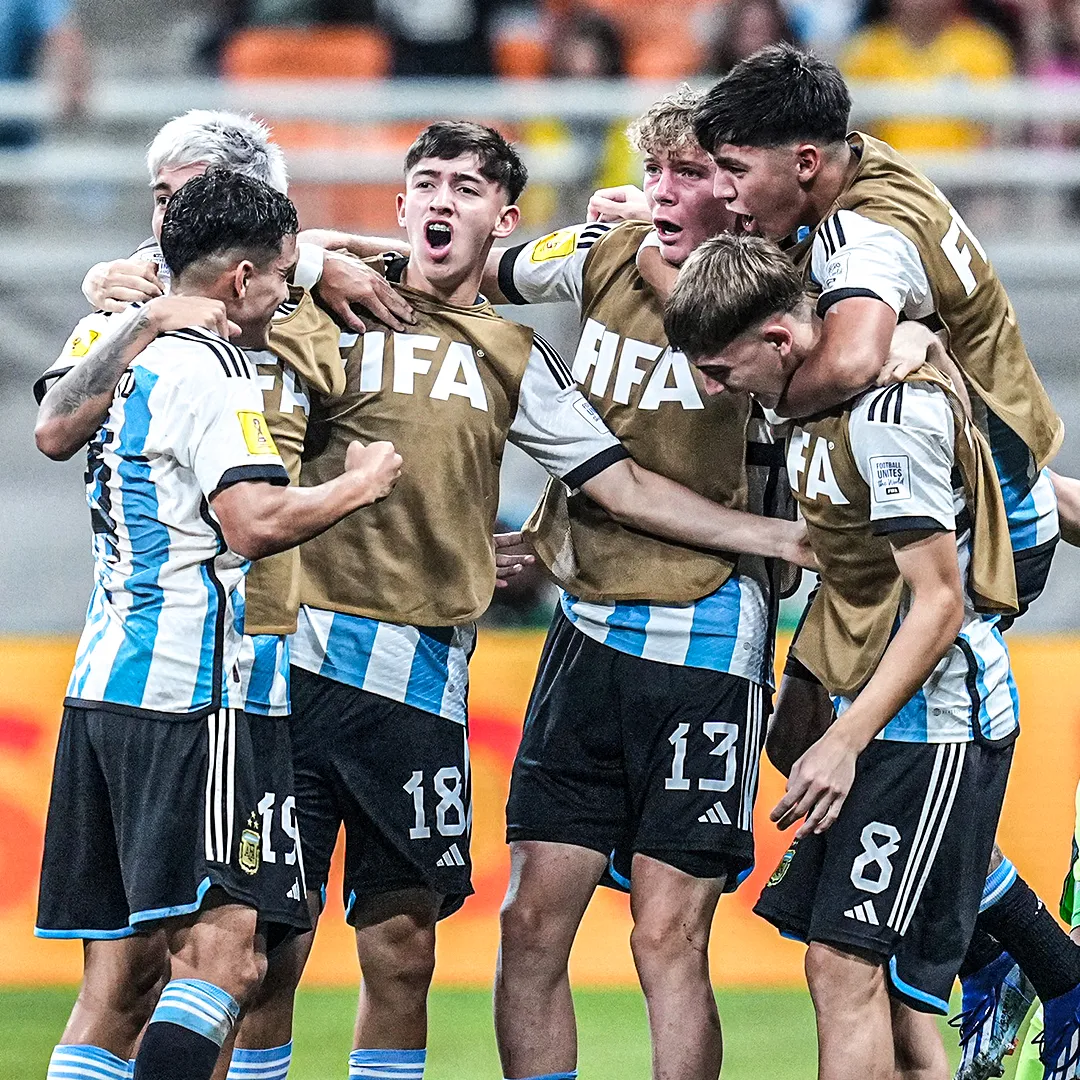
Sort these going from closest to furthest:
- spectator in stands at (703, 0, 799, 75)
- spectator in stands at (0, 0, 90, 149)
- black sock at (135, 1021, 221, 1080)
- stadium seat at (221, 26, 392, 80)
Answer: black sock at (135, 1021, 221, 1080) → spectator in stands at (703, 0, 799, 75) → spectator in stands at (0, 0, 90, 149) → stadium seat at (221, 26, 392, 80)

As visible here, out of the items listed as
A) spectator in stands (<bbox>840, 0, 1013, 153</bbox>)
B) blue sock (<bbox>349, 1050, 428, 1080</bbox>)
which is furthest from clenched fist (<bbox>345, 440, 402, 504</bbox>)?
spectator in stands (<bbox>840, 0, 1013, 153</bbox>)

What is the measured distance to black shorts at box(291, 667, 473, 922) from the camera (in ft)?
13.9

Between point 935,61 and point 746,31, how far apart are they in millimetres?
1367

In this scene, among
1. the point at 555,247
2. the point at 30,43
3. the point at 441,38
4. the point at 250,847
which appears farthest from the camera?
the point at 30,43

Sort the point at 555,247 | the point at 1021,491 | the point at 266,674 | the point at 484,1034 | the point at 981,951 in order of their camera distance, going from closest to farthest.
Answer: the point at 266,674 < the point at 1021,491 < the point at 555,247 < the point at 981,951 < the point at 484,1034

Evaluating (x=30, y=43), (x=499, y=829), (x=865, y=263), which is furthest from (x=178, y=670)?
(x=30, y=43)

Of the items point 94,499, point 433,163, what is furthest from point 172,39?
point 94,499

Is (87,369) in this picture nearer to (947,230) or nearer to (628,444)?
(628,444)

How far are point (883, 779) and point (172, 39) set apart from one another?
851cm

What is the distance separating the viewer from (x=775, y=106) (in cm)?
388

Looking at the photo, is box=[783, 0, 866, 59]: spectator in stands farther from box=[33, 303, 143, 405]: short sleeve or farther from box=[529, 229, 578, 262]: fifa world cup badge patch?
box=[33, 303, 143, 405]: short sleeve

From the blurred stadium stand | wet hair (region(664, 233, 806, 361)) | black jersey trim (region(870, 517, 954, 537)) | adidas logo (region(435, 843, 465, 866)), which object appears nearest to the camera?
black jersey trim (region(870, 517, 954, 537))

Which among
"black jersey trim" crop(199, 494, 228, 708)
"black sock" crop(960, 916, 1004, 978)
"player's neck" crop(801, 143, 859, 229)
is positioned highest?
"player's neck" crop(801, 143, 859, 229)

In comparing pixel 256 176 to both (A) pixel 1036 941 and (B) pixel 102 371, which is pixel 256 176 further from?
(A) pixel 1036 941
